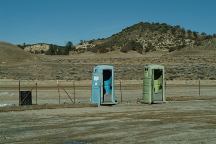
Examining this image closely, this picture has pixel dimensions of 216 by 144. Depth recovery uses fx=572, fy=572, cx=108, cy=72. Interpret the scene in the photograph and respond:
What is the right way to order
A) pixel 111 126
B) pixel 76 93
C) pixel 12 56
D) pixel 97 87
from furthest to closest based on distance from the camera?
pixel 12 56, pixel 76 93, pixel 97 87, pixel 111 126

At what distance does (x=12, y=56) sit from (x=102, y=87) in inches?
2905

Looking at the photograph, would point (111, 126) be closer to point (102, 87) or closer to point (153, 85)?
point (102, 87)

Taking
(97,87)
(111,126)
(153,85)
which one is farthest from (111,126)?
(153,85)

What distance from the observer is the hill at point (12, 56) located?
99688 millimetres

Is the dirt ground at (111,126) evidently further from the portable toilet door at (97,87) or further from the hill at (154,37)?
the hill at (154,37)

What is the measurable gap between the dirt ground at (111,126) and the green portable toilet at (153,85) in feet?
16.3

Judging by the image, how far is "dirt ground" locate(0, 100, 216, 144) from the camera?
16703 millimetres

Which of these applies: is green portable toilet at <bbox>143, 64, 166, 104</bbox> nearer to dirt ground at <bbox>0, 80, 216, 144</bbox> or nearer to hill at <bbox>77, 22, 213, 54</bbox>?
dirt ground at <bbox>0, 80, 216, 144</bbox>

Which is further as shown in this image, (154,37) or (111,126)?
(154,37)

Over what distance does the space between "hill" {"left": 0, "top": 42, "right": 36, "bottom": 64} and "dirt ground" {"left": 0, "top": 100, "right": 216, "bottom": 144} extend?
240 feet

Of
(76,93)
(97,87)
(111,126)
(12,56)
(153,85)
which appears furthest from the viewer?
(12,56)

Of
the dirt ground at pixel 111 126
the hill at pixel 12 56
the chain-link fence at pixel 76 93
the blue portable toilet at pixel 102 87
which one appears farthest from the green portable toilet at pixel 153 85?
the hill at pixel 12 56

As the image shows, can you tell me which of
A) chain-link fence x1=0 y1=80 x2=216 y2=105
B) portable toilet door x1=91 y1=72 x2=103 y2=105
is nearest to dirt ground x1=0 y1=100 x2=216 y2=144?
portable toilet door x1=91 y1=72 x2=103 y2=105

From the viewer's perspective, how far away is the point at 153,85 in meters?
32.8
